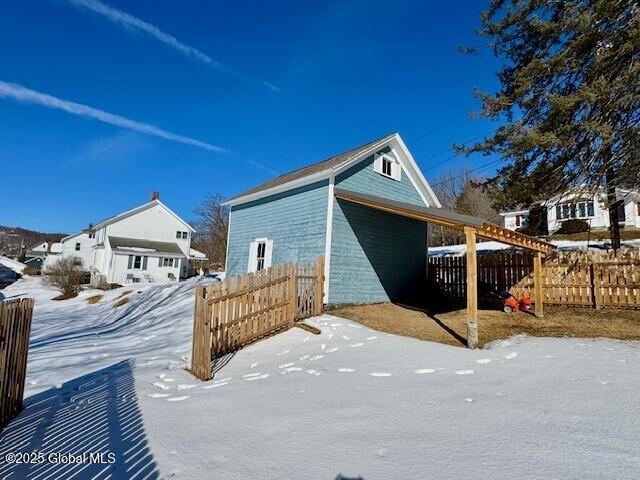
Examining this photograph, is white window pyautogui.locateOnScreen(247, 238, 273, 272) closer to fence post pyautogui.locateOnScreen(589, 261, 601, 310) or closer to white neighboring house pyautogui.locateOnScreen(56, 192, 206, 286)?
fence post pyautogui.locateOnScreen(589, 261, 601, 310)

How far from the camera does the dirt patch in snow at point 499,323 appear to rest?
7.69m

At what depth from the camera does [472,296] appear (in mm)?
7062

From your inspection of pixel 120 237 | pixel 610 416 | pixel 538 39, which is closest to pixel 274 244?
pixel 610 416

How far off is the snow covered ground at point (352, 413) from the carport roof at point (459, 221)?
231 cm

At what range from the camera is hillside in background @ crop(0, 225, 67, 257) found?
8994cm

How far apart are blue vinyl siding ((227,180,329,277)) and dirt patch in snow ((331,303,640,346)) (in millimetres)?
2620

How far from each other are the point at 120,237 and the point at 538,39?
33.9 metres

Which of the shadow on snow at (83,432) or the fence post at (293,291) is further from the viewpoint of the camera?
the fence post at (293,291)

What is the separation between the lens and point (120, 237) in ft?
107

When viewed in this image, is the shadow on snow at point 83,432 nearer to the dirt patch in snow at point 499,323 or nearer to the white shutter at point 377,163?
the dirt patch in snow at point 499,323

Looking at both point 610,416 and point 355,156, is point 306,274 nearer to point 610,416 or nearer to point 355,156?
point 355,156

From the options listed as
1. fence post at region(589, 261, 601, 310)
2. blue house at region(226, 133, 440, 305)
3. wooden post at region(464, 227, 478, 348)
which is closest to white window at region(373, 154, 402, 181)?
blue house at region(226, 133, 440, 305)

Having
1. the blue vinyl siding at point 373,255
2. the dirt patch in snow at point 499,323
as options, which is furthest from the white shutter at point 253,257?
the dirt patch in snow at point 499,323

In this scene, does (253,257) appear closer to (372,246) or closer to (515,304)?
(372,246)
